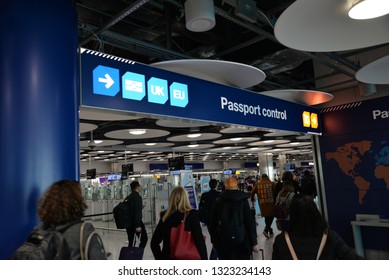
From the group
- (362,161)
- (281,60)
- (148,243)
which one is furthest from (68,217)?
(148,243)

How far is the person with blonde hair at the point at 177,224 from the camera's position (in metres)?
3.21

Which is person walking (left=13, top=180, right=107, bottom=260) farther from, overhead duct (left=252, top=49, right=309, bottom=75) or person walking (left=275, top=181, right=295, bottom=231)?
overhead duct (left=252, top=49, right=309, bottom=75)

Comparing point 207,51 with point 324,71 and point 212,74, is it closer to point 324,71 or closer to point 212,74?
point 212,74

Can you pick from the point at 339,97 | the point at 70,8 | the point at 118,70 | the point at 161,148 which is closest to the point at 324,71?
the point at 339,97

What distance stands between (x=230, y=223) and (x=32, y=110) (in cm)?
247

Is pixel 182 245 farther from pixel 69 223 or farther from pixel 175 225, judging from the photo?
pixel 69 223

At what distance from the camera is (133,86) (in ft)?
11.0

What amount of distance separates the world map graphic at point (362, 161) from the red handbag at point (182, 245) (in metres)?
4.39

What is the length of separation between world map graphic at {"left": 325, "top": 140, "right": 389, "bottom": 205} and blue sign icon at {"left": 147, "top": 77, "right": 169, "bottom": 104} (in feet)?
14.4

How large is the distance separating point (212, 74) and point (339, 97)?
3.83m

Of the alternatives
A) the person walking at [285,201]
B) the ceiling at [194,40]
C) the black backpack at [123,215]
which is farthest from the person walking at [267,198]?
the black backpack at [123,215]

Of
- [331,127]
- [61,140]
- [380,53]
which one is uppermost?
[380,53]

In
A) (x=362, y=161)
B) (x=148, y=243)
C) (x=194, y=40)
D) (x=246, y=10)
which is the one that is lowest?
(x=148, y=243)
